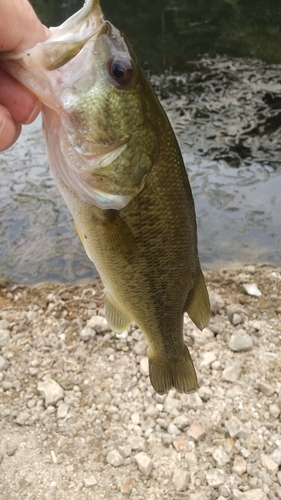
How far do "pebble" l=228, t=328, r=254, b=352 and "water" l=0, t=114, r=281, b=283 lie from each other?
1.60 metres

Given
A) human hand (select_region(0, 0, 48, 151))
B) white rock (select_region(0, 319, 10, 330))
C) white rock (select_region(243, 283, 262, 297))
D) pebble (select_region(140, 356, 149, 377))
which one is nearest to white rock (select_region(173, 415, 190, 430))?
pebble (select_region(140, 356, 149, 377))

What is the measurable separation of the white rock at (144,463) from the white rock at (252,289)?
2.11 meters

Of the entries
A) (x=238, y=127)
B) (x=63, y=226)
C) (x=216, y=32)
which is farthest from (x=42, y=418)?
(x=216, y=32)

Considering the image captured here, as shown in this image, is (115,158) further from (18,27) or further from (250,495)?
(250,495)

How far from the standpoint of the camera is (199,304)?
2316 millimetres

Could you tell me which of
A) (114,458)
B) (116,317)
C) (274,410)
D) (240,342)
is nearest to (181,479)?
(114,458)

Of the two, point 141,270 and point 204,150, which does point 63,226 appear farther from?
point 141,270

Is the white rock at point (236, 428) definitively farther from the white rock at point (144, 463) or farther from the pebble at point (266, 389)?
the white rock at point (144, 463)

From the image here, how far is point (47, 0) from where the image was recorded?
70.5ft

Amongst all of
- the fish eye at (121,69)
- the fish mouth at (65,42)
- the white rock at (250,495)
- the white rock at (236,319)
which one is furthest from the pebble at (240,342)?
the fish mouth at (65,42)

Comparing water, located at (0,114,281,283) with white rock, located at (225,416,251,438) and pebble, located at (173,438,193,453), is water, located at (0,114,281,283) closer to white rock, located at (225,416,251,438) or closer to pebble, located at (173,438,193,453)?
white rock, located at (225,416,251,438)

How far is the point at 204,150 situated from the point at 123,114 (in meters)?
6.35

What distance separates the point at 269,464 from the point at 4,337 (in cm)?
258

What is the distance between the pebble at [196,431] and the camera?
336 cm
